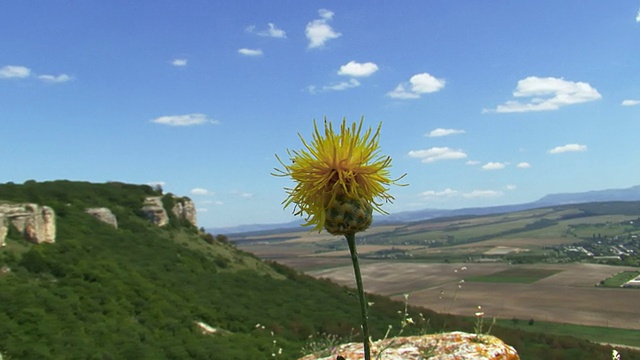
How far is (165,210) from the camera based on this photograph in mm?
66938

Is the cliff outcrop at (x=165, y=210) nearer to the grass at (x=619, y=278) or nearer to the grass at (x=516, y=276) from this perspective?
the grass at (x=516, y=276)

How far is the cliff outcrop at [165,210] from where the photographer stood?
62.6 metres

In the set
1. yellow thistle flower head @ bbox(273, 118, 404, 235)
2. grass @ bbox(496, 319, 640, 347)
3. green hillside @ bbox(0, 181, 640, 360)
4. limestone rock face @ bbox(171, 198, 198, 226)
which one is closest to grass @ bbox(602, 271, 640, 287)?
grass @ bbox(496, 319, 640, 347)

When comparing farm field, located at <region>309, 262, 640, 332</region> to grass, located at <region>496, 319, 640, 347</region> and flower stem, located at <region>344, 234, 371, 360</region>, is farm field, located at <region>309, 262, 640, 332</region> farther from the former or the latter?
flower stem, located at <region>344, 234, 371, 360</region>

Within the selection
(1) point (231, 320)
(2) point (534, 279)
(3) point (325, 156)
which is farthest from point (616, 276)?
(3) point (325, 156)

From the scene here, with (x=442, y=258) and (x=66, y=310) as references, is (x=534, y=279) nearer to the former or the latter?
(x=442, y=258)

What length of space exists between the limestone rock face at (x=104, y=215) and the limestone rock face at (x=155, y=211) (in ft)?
28.9

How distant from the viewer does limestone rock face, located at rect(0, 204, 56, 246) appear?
35.4 metres

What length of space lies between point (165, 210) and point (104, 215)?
14.7m

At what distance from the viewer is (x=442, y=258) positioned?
604ft

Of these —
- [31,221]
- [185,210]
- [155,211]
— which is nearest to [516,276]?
[185,210]

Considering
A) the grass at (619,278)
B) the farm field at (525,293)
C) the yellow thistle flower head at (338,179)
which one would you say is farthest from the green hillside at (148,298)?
the grass at (619,278)

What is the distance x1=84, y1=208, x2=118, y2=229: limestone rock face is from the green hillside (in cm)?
87

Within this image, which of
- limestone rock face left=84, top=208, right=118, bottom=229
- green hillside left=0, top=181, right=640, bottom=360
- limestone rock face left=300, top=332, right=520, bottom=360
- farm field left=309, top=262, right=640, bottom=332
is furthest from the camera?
farm field left=309, top=262, right=640, bottom=332
